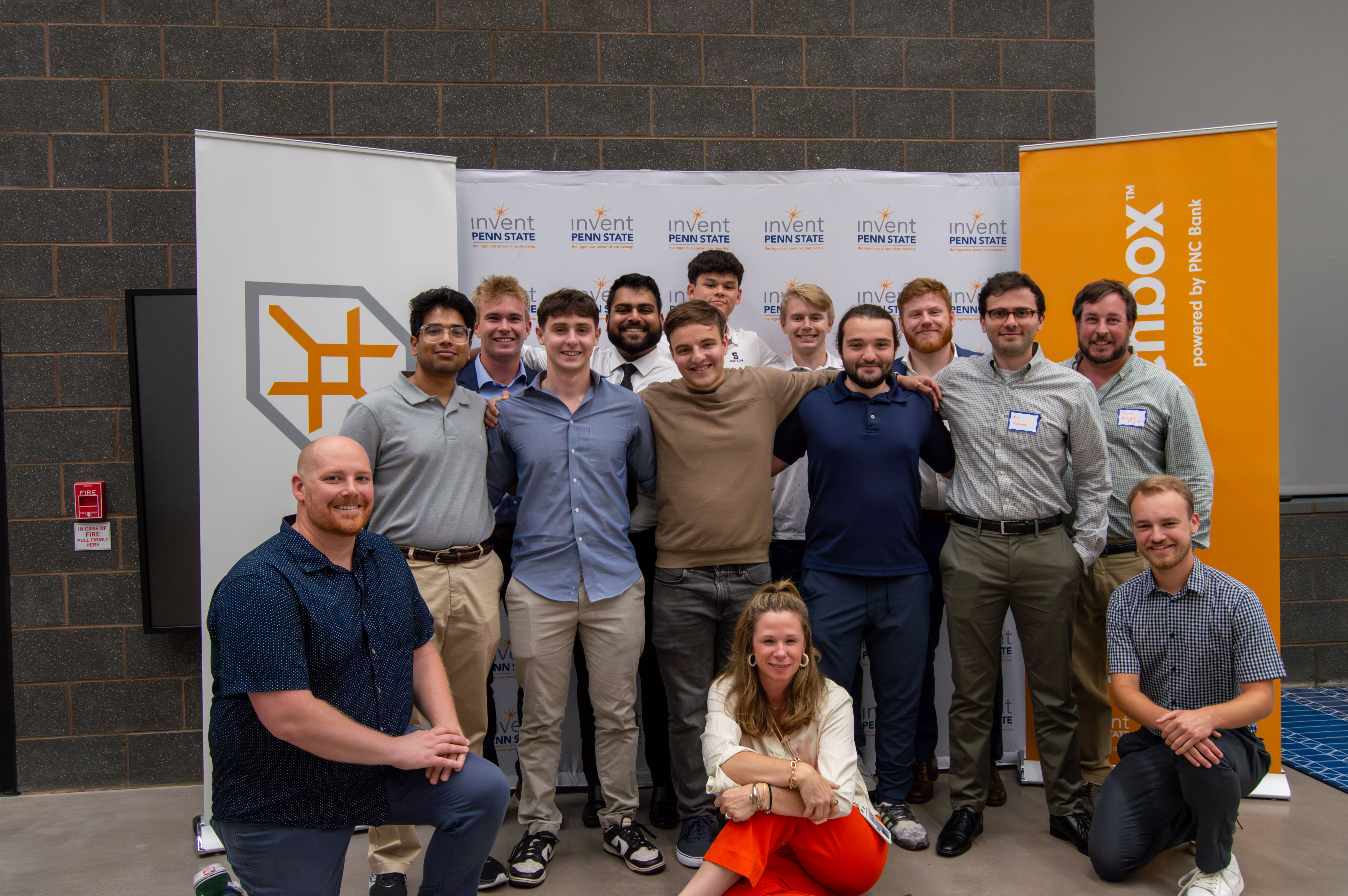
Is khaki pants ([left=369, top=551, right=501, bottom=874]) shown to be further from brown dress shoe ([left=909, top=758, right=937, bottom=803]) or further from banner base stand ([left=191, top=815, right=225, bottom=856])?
brown dress shoe ([left=909, top=758, right=937, bottom=803])

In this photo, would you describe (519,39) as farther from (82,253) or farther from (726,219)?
(82,253)

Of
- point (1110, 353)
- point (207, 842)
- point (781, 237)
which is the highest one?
point (781, 237)

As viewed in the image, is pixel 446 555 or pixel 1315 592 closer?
pixel 446 555

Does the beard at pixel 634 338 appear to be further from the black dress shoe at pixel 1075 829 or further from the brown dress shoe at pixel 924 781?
the black dress shoe at pixel 1075 829

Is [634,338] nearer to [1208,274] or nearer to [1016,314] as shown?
[1016,314]

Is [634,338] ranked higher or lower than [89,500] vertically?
higher

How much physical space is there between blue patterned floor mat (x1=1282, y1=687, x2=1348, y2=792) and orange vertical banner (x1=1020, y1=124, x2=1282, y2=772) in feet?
0.53

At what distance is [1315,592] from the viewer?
160 inches

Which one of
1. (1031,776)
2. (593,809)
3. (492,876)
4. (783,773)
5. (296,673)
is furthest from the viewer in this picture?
(1031,776)

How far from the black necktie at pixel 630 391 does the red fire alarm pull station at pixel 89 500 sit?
6.91 ft

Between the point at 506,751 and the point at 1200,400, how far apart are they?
301 cm

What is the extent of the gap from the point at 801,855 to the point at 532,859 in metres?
0.81

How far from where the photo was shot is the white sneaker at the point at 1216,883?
7.48 ft

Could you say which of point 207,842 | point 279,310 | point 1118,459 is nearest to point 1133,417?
point 1118,459
